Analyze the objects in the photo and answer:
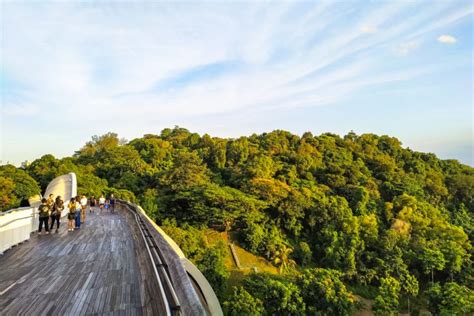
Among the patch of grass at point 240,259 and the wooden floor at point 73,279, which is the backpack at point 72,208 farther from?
the patch of grass at point 240,259

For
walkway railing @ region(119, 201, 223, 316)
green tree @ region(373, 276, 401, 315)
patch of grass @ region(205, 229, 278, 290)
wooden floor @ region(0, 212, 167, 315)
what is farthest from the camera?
patch of grass @ region(205, 229, 278, 290)

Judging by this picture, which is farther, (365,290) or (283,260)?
(283,260)

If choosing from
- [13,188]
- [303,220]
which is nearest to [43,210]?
[13,188]

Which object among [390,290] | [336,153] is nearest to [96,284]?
[390,290]

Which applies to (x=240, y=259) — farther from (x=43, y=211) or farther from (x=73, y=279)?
(x=73, y=279)

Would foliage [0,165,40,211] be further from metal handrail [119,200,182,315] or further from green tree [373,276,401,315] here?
green tree [373,276,401,315]

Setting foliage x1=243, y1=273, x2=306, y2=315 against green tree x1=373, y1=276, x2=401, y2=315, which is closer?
foliage x1=243, y1=273, x2=306, y2=315

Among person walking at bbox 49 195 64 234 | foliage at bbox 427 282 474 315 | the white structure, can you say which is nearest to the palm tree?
foliage at bbox 427 282 474 315

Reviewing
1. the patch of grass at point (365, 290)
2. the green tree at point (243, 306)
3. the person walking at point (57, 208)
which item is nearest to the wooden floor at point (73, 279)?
the person walking at point (57, 208)
